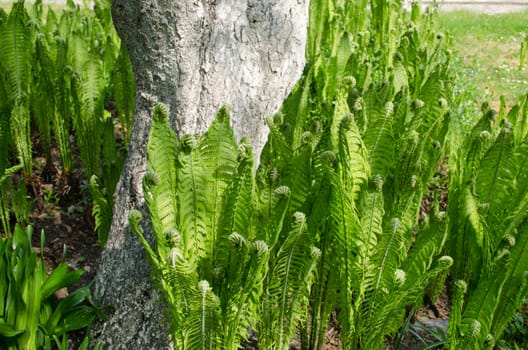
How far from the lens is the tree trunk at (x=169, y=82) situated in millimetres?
1955

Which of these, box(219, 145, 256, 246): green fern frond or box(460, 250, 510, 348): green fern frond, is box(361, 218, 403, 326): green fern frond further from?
box(219, 145, 256, 246): green fern frond

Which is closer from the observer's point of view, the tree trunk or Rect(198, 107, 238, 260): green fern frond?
Rect(198, 107, 238, 260): green fern frond

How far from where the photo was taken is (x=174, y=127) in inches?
78.6

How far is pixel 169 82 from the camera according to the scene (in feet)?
6.52

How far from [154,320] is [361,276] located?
714 millimetres

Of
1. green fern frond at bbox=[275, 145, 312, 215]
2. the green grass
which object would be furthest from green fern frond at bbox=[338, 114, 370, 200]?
the green grass

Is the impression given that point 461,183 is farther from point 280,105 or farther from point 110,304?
point 110,304

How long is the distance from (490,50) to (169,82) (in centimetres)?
505

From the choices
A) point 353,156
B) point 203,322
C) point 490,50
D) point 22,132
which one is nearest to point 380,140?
point 353,156

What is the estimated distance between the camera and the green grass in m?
5.06

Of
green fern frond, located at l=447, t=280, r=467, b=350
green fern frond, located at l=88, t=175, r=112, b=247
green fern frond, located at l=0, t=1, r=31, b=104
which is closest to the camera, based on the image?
green fern frond, located at l=447, t=280, r=467, b=350

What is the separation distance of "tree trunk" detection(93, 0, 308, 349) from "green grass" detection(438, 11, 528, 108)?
9.20 ft

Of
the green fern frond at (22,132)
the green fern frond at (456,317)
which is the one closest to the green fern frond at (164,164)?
the green fern frond at (456,317)

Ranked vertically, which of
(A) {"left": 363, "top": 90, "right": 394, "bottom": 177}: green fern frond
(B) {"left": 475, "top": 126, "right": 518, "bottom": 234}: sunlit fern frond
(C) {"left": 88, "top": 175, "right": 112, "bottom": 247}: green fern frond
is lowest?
(C) {"left": 88, "top": 175, "right": 112, "bottom": 247}: green fern frond
